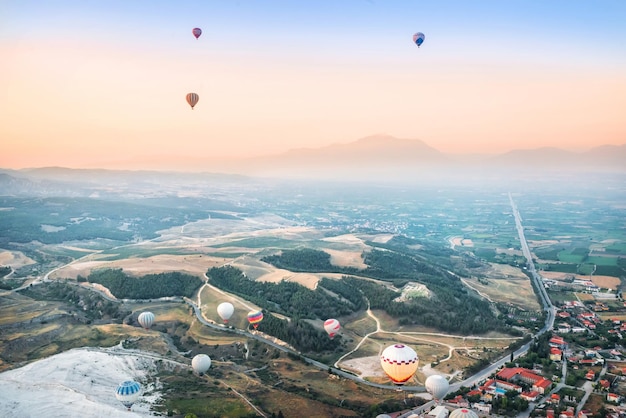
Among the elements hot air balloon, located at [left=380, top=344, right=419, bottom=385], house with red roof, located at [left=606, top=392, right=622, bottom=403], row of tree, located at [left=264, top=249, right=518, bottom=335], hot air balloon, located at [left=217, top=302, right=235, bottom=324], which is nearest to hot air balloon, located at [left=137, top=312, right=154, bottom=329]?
hot air balloon, located at [left=217, top=302, right=235, bottom=324]

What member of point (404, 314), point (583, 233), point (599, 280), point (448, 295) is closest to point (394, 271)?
point (448, 295)

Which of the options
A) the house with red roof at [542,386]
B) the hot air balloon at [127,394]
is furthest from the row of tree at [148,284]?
the house with red roof at [542,386]

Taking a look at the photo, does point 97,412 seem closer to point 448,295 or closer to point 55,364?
point 55,364

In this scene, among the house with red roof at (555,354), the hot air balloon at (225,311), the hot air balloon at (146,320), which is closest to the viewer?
the house with red roof at (555,354)

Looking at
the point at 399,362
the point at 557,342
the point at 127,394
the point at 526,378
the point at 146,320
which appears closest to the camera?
the point at 127,394

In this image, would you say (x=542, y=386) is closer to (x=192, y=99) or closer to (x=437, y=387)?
(x=437, y=387)

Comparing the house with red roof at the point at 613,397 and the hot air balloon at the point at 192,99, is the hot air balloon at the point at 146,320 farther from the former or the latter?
the house with red roof at the point at 613,397

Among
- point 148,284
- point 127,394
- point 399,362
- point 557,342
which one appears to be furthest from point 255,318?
point 557,342
